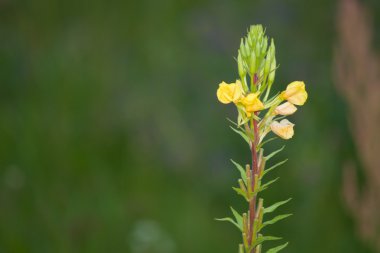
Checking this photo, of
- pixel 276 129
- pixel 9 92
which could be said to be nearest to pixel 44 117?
pixel 9 92

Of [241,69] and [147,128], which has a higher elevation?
[241,69]

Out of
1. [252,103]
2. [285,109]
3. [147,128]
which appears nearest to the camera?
[252,103]

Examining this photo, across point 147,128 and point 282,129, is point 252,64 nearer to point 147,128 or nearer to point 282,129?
point 282,129

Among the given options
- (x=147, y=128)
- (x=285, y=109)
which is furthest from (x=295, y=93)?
(x=147, y=128)

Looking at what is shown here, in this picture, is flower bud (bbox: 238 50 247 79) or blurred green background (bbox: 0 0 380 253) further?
blurred green background (bbox: 0 0 380 253)

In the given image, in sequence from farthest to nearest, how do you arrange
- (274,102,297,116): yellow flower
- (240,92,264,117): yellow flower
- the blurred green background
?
the blurred green background, (274,102,297,116): yellow flower, (240,92,264,117): yellow flower

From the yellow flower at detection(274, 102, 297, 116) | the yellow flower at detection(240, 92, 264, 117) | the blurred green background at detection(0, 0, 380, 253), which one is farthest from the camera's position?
the blurred green background at detection(0, 0, 380, 253)

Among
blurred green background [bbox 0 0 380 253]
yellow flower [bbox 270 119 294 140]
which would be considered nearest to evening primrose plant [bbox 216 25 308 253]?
yellow flower [bbox 270 119 294 140]

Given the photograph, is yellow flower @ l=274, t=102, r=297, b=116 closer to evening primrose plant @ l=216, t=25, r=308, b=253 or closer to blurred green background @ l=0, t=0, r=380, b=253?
evening primrose plant @ l=216, t=25, r=308, b=253
